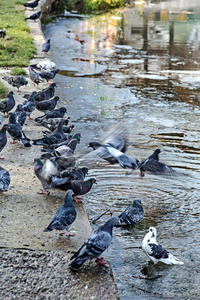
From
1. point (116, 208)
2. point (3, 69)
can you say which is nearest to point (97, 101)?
point (3, 69)

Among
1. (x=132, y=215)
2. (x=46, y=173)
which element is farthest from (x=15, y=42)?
(x=132, y=215)

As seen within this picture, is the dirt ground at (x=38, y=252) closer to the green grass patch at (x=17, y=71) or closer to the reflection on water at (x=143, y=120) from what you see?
the reflection on water at (x=143, y=120)

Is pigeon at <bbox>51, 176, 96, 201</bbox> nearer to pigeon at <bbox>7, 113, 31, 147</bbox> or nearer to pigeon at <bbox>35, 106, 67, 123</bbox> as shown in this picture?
pigeon at <bbox>7, 113, 31, 147</bbox>

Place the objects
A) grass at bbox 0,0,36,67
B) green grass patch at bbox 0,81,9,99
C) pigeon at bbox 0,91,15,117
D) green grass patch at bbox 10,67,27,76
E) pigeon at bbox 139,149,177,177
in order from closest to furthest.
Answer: pigeon at bbox 139,149,177,177, pigeon at bbox 0,91,15,117, green grass patch at bbox 0,81,9,99, green grass patch at bbox 10,67,27,76, grass at bbox 0,0,36,67

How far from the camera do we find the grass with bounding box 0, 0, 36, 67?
1305cm

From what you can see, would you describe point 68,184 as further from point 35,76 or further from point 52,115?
point 35,76

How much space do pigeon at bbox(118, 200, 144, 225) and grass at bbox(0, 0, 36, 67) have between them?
7.97m

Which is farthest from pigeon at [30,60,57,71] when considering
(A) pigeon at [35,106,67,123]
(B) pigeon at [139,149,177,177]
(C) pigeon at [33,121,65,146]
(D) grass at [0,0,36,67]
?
(B) pigeon at [139,149,177,177]

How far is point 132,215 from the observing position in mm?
5477

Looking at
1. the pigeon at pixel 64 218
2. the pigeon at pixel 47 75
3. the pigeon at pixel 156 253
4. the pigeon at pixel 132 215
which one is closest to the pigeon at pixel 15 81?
the pigeon at pixel 47 75

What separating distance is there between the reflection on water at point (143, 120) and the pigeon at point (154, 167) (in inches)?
5.8

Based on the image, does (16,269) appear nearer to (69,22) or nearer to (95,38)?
(95,38)

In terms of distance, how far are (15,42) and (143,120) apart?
6925mm

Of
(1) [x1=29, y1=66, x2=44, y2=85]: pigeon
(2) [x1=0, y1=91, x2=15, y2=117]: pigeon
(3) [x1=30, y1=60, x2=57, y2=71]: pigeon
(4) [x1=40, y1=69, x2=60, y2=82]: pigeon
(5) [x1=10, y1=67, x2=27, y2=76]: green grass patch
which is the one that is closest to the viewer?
(2) [x1=0, y1=91, x2=15, y2=117]: pigeon
